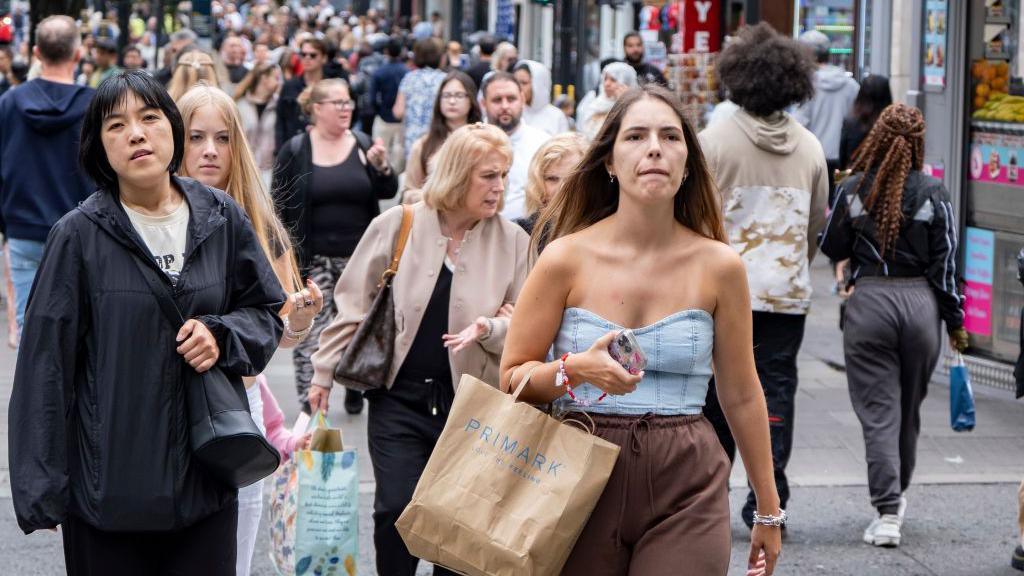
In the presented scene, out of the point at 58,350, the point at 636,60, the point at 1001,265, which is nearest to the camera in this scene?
the point at 58,350

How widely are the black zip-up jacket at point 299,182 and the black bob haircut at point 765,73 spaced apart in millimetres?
2357

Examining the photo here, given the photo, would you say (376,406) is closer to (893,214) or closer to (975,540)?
(893,214)

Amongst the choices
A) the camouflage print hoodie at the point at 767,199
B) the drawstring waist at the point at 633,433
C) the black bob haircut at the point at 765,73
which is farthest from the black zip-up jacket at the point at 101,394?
the black bob haircut at the point at 765,73

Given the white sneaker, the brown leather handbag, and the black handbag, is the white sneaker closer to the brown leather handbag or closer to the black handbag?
the brown leather handbag

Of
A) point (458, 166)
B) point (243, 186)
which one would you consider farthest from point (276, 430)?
point (458, 166)

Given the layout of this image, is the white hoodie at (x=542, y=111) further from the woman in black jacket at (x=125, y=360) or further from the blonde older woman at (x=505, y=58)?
the woman in black jacket at (x=125, y=360)

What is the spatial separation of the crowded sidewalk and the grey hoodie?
509 cm

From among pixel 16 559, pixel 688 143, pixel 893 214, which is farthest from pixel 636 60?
pixel 688 143

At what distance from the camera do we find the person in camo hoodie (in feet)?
21.1

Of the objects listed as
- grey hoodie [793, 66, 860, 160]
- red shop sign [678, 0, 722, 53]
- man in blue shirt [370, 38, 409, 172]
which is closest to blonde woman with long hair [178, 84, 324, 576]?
grey hoodie [793, 66, 860, 160]

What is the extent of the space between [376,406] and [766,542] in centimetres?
178

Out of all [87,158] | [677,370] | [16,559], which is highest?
A: [87,158]

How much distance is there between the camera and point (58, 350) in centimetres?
343

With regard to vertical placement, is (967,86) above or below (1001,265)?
above
